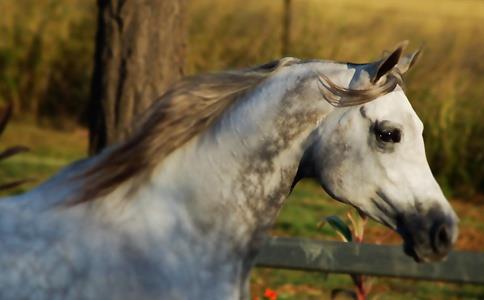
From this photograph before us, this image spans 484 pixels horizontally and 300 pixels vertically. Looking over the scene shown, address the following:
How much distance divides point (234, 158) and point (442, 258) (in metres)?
0.65

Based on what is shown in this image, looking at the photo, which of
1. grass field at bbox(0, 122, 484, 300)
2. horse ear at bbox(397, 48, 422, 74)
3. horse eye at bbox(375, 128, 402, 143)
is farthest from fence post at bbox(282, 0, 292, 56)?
horse eye at bbox(375, 128, 402, 143)

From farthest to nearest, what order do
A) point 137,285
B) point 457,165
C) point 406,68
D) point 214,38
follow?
1. point 214,38
2. point 457,165
3. point 406,68
4. point 137,285

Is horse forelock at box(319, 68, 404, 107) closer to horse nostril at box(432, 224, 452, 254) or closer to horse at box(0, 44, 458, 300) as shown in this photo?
horse at box(0, 44, 458, 300)

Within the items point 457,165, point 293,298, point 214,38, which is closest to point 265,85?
point 293,298

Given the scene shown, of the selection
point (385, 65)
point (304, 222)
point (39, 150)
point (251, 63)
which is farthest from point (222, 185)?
point (251, 63)

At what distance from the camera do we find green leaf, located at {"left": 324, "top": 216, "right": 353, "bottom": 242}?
5.45 m

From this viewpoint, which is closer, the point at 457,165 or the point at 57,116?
the point at 457,165

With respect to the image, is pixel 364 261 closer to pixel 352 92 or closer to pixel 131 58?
pixel 352 92

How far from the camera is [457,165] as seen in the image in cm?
1195

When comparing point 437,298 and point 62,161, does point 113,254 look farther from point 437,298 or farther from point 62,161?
point 62,161

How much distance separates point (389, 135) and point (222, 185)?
490 mm

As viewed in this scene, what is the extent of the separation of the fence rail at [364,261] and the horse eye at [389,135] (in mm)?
1678

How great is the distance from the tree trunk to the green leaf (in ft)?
5.82

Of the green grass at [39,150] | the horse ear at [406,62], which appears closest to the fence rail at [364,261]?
the horse ear at [406,62]
